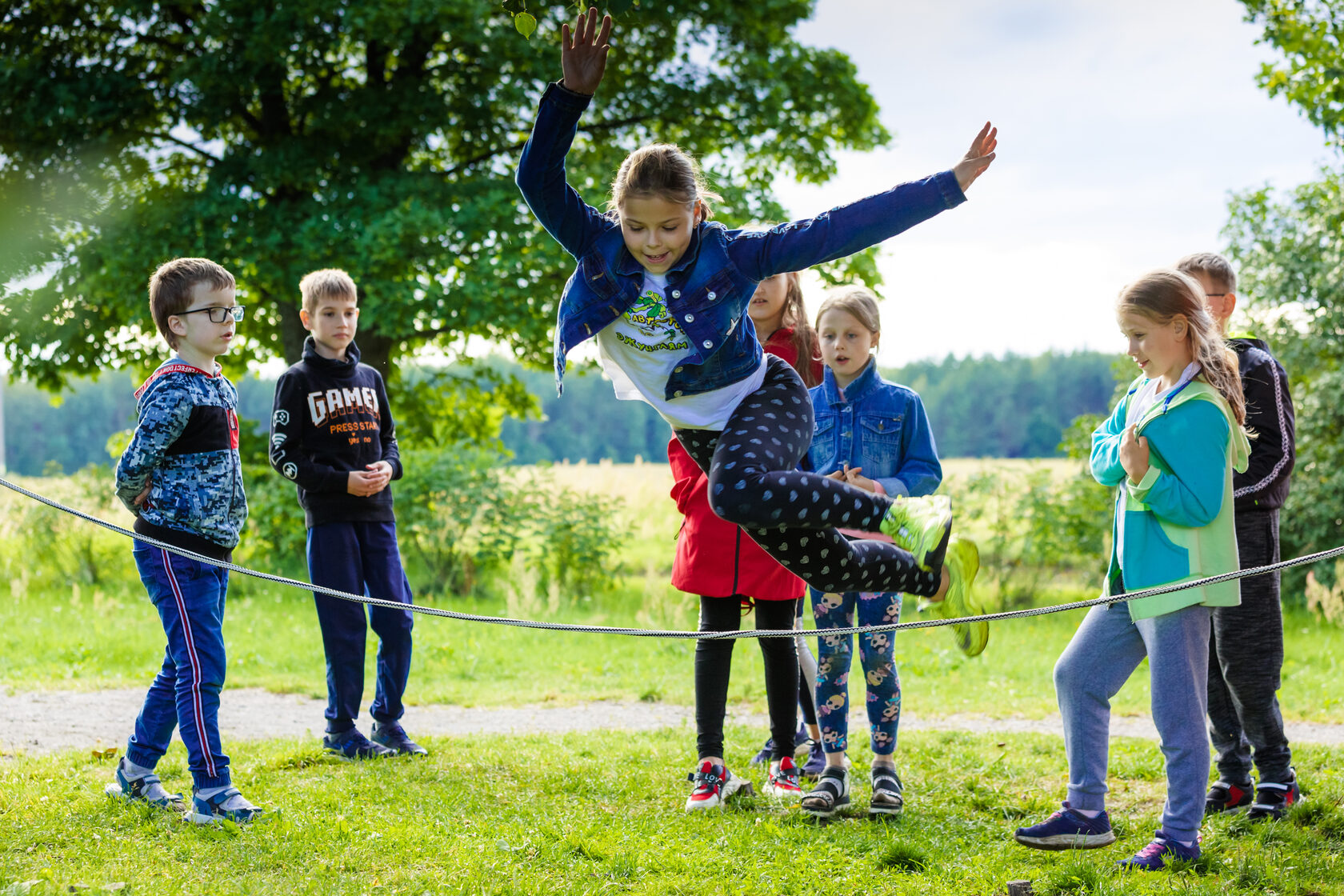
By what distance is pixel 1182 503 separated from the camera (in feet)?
11.2

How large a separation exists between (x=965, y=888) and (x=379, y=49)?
12.1 metres

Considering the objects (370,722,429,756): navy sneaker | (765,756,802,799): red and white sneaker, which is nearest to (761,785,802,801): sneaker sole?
(765,756,802,799): red and white sneaker

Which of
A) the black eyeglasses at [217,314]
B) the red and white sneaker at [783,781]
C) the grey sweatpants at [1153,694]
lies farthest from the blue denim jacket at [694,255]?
the red and white sneaker at [783,781]

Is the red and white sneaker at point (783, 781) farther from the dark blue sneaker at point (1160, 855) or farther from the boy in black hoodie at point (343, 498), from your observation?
the boy in black hoodie at point (343, 498)

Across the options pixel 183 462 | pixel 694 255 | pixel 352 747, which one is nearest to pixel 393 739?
pixel 352 747

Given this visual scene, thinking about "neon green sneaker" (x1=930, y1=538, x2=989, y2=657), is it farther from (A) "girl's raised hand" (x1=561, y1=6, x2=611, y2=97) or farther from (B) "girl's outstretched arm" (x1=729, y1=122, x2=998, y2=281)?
(A) "girl's raised hand" (x1=561, y1=6, x2=611, y2=97)

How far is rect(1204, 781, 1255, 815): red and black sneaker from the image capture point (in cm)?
420

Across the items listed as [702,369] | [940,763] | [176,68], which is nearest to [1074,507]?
[940,763]

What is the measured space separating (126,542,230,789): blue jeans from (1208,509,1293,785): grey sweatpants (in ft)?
11.8

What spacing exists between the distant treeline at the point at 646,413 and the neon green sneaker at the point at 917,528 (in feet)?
121

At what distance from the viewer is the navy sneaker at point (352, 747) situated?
192 inches

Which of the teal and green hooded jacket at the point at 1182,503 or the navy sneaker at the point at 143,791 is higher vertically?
the teal and green hooded jacket at the point at 1182,503

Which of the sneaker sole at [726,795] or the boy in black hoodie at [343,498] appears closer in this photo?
the sneaker sole at [726,795]

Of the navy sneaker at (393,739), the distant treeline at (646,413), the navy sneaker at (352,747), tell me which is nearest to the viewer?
the navy sneaker at (352,747)
